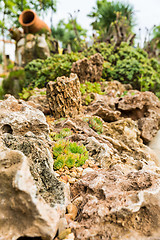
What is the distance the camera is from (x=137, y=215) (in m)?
2.20

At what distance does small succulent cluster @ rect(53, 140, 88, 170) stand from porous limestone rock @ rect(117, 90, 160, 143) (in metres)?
3.02

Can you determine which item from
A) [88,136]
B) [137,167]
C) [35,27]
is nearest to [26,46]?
[35,27]

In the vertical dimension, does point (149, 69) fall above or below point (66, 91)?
above

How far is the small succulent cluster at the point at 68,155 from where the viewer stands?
316cm

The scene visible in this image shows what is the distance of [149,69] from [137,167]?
8.41 m

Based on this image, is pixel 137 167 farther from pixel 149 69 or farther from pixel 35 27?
pixel 35 27

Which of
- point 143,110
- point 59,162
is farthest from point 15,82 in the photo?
point 59,162

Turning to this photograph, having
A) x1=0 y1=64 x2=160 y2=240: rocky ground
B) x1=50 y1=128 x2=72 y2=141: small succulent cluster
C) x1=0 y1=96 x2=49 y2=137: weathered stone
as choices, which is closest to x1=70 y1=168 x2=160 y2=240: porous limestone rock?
x1=0 y1=64 x2=160 y2=240: rocky ground

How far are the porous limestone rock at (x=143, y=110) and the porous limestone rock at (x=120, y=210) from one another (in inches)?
139

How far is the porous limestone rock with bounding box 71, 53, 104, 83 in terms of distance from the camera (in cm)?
749

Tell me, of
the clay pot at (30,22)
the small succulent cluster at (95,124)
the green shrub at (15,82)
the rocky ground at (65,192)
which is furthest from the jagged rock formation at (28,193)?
the clay pot at (30,22)

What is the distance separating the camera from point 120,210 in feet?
6.87

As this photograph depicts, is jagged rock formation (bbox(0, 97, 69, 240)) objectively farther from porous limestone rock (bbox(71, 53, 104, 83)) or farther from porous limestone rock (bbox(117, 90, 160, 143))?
porous limestone rock (bbox(71, 53, 104, 83))

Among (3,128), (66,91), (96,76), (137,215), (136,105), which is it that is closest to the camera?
(137,215)
